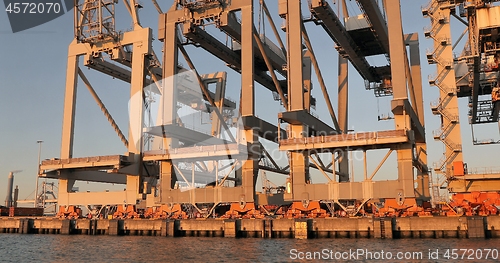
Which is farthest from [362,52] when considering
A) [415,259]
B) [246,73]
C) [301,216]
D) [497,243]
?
[415,259]

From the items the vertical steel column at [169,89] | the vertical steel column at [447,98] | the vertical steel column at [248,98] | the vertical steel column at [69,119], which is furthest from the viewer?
the vertical steel column at [69,119]

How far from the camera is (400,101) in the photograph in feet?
107

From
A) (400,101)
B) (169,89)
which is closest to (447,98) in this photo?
(400,101)

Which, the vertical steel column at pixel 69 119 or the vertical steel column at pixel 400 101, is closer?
the vertical steel column at pixel 400 101

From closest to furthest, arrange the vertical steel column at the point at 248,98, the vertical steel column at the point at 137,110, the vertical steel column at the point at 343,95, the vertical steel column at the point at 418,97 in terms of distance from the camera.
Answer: the vertical steel column at the point at 248,98, the vertical steel column at the point at 418,97, the vertical steel column at the point at 137,110, the vertical steel column at the point at 343,95

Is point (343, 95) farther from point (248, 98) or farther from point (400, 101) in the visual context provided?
point (400, 101)

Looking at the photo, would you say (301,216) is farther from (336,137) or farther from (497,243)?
(497,243)

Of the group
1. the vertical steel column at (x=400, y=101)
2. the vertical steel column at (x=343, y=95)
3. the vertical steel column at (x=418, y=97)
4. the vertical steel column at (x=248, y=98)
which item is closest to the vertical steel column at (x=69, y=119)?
the vertical steel column at (x=248, y=98)

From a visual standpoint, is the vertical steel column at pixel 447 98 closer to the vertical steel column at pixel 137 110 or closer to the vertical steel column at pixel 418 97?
the vertical steel column at pixel 418 97

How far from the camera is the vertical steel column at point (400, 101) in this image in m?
32.9

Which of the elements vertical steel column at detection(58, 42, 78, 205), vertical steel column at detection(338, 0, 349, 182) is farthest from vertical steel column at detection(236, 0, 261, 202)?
vertical steel column at detection(58, 42, 78, 205)

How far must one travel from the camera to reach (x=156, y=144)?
56.7 meters

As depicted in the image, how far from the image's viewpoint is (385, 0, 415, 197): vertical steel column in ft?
108

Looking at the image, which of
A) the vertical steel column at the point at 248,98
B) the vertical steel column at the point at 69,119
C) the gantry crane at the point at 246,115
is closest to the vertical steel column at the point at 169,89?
the gantry crane at the point at 246,115
